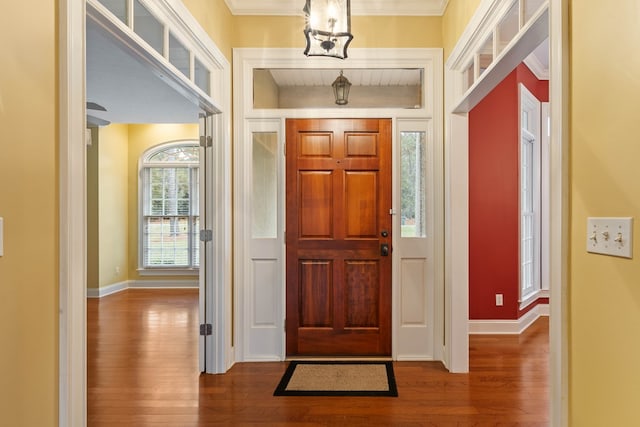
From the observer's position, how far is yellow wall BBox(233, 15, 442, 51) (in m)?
3.43

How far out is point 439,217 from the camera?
3369 mm

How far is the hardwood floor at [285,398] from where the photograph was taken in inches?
97.5

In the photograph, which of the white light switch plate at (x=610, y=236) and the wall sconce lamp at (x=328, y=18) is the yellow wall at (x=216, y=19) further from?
the white light switch plate at (x=610, y=236)

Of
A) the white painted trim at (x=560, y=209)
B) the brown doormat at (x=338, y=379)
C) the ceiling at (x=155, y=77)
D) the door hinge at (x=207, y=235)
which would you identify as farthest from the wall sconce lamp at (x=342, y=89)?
the brown doormat at (x=338, y=379)

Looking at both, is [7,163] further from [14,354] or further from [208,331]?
[208,331]

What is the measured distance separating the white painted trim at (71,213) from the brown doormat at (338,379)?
5.36ft

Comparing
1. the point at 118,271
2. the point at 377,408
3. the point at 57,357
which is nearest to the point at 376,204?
the point at 377,408

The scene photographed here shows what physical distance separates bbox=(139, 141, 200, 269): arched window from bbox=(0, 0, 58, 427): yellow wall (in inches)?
235

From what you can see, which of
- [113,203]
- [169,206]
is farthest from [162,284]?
[113,203]

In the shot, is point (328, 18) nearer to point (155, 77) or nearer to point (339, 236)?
point (339, 236)

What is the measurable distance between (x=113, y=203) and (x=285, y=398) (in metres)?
5.40

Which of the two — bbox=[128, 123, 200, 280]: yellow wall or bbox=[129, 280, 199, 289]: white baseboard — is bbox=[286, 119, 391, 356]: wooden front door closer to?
bbox=[129, 280, 199, 289]: white baseboard

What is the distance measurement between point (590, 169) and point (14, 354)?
1.97 meters

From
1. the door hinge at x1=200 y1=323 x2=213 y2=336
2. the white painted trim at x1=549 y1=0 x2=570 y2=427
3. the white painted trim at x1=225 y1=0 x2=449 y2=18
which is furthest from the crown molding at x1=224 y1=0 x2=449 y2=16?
the door hinge at x1=200 y1=323 x2=213 y2=336
